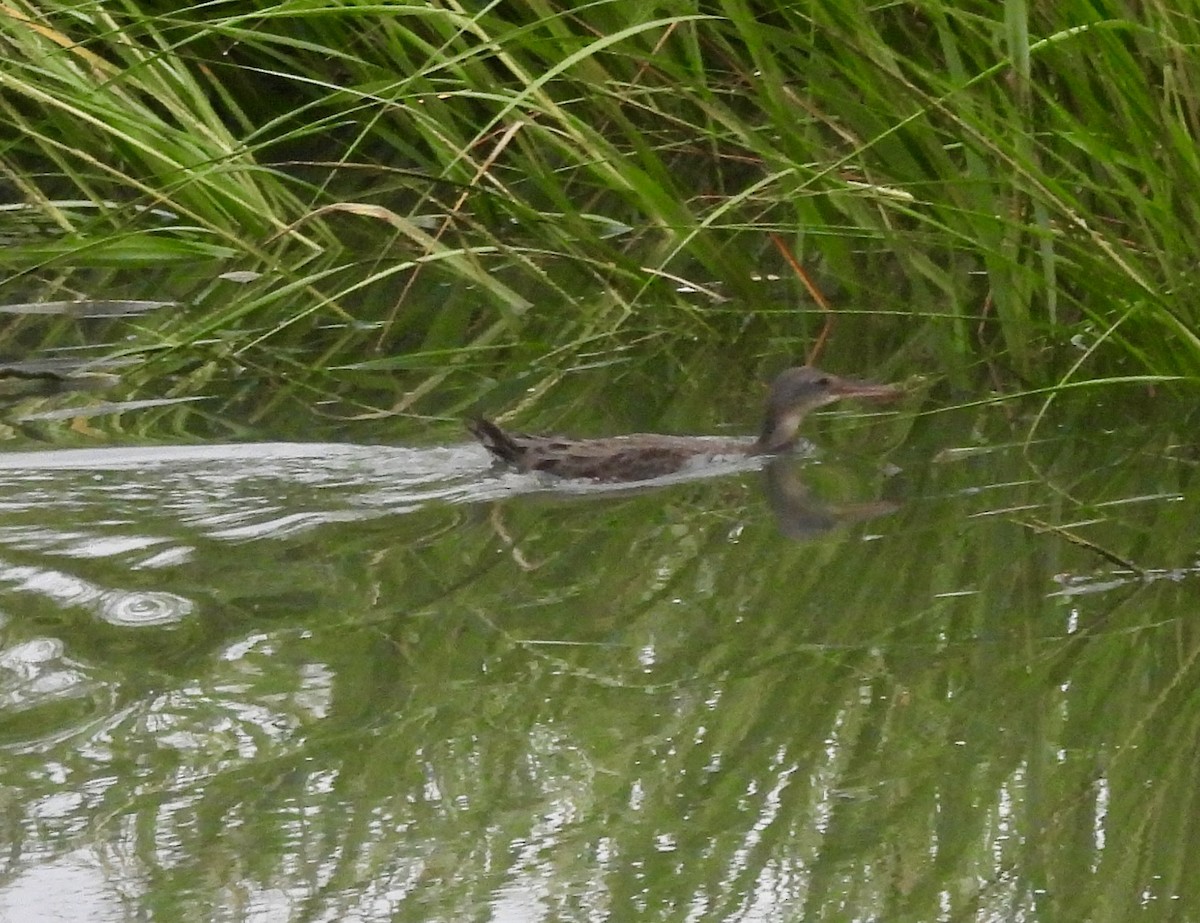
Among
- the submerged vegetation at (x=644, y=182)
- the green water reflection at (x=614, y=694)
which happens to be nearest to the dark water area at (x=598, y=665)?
the green water reflection at (x=614, y=694)

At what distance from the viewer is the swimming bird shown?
529cm

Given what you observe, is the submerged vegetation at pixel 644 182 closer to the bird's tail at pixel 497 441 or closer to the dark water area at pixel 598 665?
the dark water area at pixel 598 665

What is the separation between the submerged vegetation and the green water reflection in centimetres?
52

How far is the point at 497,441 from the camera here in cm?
537

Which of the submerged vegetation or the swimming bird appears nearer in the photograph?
the submerged vegetation

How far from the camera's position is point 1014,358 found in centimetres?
530

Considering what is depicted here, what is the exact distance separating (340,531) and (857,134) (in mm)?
1771

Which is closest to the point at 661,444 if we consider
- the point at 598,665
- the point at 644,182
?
the point at 644,182

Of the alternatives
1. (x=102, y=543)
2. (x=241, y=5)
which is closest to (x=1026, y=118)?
(x=102, y=543)

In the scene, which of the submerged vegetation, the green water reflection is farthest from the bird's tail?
the submerged vegetation

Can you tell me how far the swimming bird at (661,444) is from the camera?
5.29 meters

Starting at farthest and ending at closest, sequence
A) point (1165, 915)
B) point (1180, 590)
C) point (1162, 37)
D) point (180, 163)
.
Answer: point (180, 163) < point (1162, 37) < point (1180, 590) < point (1165, 915)

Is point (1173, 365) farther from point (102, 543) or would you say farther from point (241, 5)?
point (241, 5)

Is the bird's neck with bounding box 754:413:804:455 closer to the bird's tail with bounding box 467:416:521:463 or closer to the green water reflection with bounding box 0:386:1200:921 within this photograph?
the green water reflection with bounding box 0:386:1200:921
